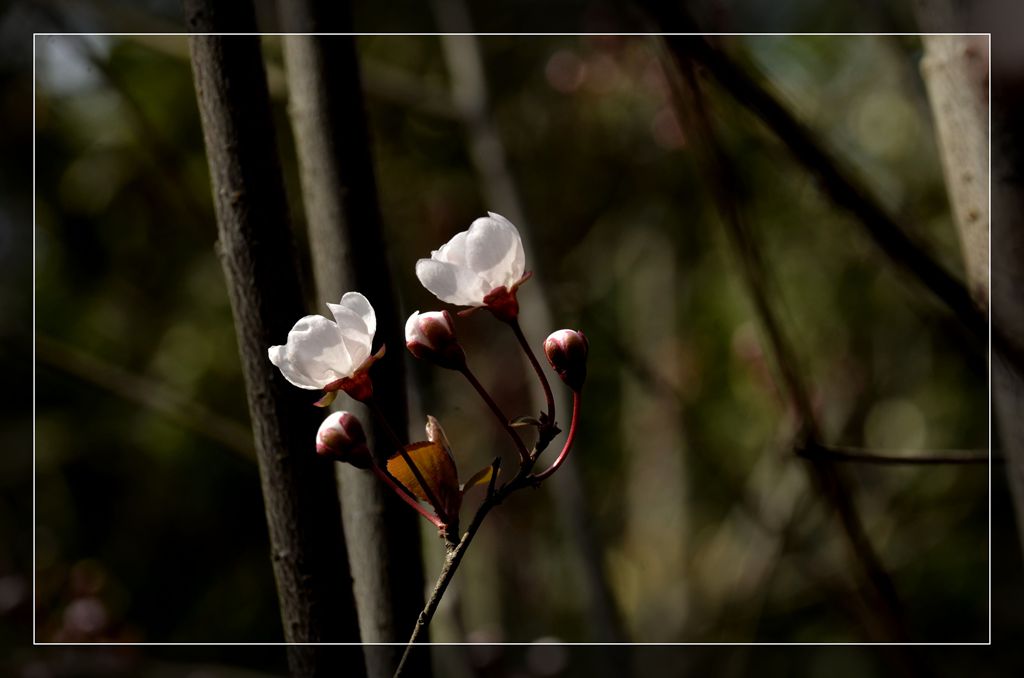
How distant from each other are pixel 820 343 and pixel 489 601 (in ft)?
2.07

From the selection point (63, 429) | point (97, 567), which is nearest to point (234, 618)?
point (97, 567)

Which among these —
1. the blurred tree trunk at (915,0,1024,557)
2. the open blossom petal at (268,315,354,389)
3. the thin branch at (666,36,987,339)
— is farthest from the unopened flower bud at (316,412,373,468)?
the blurred tree trunk at (915,0,1024,557)

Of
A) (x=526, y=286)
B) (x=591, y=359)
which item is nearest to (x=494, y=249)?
(x=526, y=286)

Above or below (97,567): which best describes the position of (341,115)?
above

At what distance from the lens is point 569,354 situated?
1.22 feet

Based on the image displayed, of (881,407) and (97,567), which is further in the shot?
(881,407)

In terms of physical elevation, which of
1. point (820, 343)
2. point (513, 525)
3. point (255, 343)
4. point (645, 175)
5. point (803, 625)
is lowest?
point (803, 625)

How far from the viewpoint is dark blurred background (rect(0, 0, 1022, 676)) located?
73cm

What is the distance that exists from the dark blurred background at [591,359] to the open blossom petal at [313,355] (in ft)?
0.31

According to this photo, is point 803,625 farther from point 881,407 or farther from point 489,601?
point 489,601

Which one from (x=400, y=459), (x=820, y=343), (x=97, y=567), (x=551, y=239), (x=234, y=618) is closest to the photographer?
(x=400, y=459)

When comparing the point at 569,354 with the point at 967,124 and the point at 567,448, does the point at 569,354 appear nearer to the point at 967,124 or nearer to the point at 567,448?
the point at 567,448

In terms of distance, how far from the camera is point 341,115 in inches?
18.8

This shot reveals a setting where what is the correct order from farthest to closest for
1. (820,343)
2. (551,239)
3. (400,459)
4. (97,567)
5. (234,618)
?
(551,239)
(820,343)
(234,618)
(97,567)
(400,459)
